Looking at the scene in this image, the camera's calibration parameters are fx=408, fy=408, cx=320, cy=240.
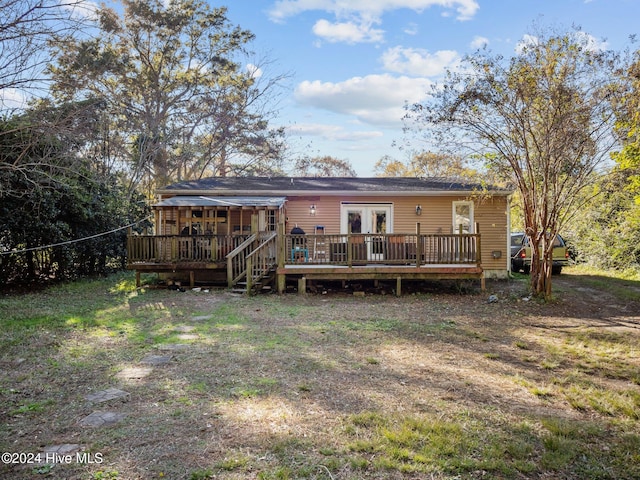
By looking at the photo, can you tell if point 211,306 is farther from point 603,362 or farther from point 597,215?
point 597,215

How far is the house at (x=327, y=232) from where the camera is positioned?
34.7 feet

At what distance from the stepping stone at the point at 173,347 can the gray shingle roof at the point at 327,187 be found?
25.7 feet

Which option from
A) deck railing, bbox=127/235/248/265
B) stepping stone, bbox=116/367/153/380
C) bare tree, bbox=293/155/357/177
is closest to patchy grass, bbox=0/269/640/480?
stepping stone, bbox=116/367/153/380

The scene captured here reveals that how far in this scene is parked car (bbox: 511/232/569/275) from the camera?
13859mm

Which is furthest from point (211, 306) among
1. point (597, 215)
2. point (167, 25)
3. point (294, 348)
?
point (167, 25)

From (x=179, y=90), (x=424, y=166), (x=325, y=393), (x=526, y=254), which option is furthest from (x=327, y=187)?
(x=424, y=166)

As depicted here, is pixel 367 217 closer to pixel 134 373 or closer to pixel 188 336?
pixel 188 336

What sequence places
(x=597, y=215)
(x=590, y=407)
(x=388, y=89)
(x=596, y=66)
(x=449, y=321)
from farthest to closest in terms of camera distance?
(x=388, y=89) < (x=597, y=215) < (x=596, y=66) < (x=449, y=321) < (x=590, y=407)

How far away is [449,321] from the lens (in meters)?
7.65

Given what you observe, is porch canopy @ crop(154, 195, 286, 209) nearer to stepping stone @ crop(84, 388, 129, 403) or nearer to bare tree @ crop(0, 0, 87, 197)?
bare tree @ crop(0, 0, 87, 197)

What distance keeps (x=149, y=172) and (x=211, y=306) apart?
52.9 ft

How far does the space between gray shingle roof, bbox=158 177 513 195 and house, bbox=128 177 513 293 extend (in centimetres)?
3

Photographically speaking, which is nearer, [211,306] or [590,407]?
[590,407]

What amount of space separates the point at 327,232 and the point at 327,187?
154 centimetres
